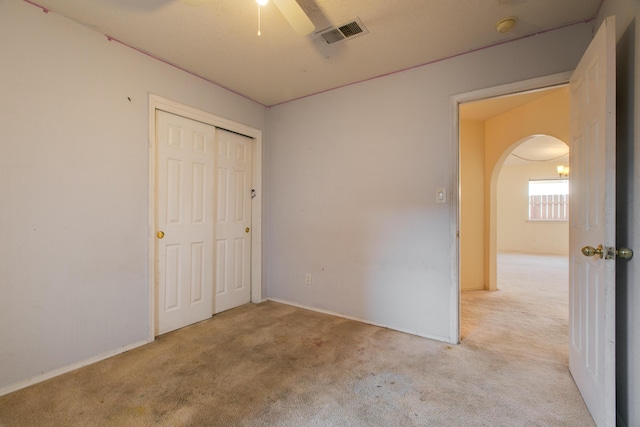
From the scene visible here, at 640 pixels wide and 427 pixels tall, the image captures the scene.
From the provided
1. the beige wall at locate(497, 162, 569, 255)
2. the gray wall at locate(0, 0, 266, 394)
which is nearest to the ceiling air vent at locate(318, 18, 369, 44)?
the gray wall at locate(0, 0, 266, 394)

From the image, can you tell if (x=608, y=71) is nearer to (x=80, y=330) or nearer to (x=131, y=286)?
(x=131, y=286)

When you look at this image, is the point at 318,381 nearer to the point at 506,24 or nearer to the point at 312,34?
the point at 312,34

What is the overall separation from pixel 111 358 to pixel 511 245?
956 centimetres

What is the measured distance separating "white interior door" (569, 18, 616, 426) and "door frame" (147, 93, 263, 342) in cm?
295

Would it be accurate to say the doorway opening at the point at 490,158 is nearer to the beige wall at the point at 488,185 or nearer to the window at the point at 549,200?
the beige wall at the point at 488,185

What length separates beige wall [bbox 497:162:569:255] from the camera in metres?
7.69

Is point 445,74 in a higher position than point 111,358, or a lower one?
higher

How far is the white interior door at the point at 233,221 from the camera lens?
3.15 meters

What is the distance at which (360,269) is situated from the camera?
295 cm

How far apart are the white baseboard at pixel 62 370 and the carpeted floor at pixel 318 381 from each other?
60 millimetres

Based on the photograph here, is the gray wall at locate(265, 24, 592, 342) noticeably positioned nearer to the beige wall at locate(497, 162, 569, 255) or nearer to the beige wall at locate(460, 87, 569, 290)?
the beige wall at locate(460, 87, 569, 290)

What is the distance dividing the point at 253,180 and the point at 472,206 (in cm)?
323

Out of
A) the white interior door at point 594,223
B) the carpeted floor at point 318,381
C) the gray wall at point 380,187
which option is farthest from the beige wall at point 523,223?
the white interior door at point 594,223

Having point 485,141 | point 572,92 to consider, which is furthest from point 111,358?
point 485,141
